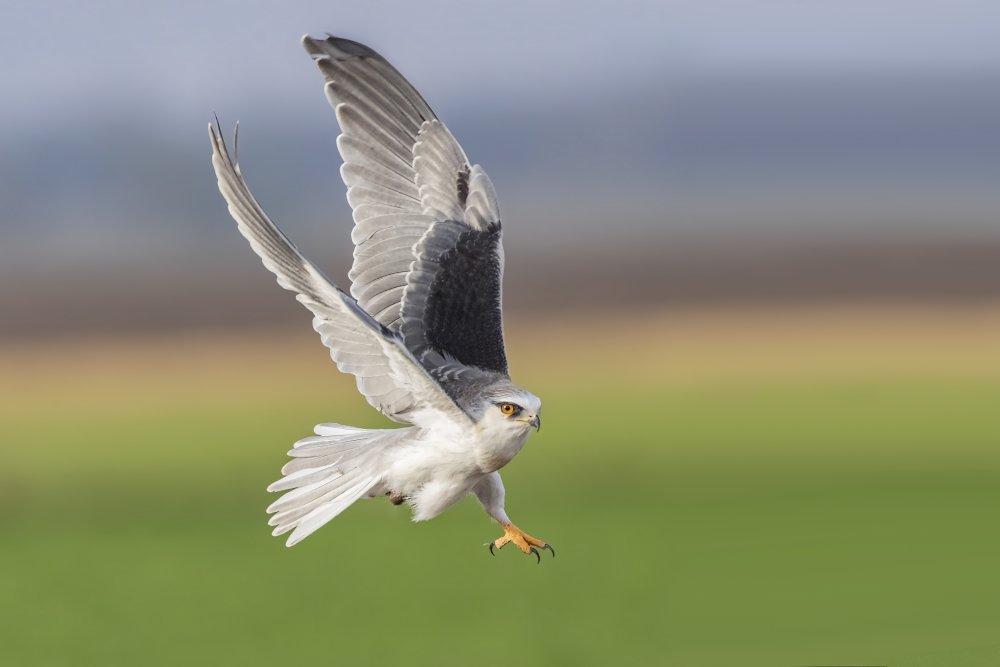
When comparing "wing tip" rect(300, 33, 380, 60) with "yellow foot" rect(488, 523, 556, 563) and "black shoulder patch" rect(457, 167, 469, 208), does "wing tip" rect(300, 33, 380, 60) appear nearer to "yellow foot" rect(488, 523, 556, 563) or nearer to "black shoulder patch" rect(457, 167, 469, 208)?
"black shoulder patch" rect(457, 167, 469, 208)

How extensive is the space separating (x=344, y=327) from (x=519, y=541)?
1.39 m

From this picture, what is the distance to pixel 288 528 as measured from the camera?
15.4 feet

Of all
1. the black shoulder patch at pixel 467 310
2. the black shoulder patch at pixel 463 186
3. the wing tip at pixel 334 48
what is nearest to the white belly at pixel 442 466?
the black shoulder patch at pixel 467 310

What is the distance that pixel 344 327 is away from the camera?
4395 mm

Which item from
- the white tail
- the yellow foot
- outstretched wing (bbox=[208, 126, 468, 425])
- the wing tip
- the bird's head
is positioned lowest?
the yellow foot

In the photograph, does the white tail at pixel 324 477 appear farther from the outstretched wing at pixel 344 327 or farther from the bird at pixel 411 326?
the outstretched wing at pixel 344 327

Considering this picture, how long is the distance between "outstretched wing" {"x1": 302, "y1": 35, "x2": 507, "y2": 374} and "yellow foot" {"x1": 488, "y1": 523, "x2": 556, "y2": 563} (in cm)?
74

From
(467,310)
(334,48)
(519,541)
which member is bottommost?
(519,541)

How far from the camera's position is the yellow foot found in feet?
16.9

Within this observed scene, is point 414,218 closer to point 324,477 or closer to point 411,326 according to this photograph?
A: point 411,326

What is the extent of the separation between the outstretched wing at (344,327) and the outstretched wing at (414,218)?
42cm

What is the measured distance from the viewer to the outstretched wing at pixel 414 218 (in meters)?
5.07

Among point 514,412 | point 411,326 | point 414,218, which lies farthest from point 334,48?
point 514,412

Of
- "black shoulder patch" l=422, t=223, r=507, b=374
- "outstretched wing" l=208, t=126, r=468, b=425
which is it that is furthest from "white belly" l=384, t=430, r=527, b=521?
"black shoulder patch" l=422, t=223, r=507, b=374
